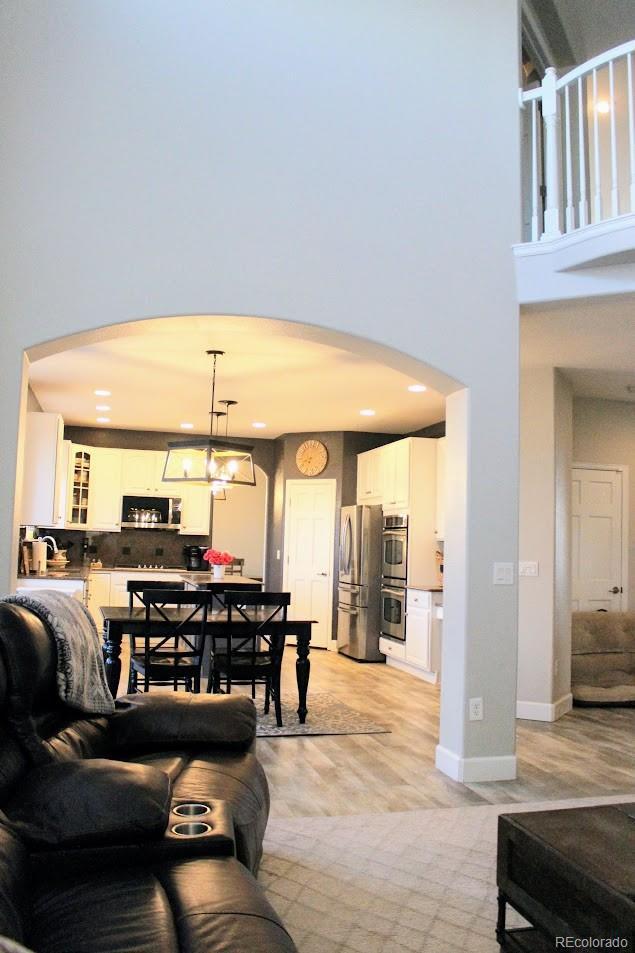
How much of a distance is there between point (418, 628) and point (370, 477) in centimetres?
221

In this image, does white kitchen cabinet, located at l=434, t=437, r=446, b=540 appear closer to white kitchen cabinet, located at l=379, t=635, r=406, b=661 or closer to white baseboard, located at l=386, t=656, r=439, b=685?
white kitchen cabinet, located at l=379, t=635, r=406, b=661

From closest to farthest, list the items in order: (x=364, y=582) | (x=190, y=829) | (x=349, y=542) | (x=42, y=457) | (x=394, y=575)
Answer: (x=190, y=829), (x=42, y=457), (x=394, y=575), (x=364, y=582), (x=349, y=542)

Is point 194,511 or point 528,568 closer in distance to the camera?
point 528,568

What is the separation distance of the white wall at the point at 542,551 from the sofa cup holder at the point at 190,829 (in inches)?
166

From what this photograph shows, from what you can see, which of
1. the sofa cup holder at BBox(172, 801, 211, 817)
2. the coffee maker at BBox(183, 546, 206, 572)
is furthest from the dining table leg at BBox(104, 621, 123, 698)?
the coffee maker at BBox(183, 546, 206, 572)

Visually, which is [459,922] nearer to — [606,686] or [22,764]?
[22,764]

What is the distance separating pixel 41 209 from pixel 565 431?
13.7ft

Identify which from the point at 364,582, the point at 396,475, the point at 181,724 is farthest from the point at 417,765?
the point at 396,475

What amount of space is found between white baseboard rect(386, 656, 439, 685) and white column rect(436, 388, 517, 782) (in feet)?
9.64

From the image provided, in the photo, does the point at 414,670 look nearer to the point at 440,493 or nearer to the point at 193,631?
the point at 440,493

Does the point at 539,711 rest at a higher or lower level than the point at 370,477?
lower

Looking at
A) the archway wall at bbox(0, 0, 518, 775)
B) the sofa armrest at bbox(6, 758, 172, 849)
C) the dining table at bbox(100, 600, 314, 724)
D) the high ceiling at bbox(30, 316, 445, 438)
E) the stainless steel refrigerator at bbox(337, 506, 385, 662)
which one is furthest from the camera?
the stainless steel refrigerator at bbox(337, 506, 385, 662)

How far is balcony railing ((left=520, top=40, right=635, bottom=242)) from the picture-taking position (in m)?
4.33

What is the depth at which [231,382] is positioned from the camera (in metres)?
7.21
